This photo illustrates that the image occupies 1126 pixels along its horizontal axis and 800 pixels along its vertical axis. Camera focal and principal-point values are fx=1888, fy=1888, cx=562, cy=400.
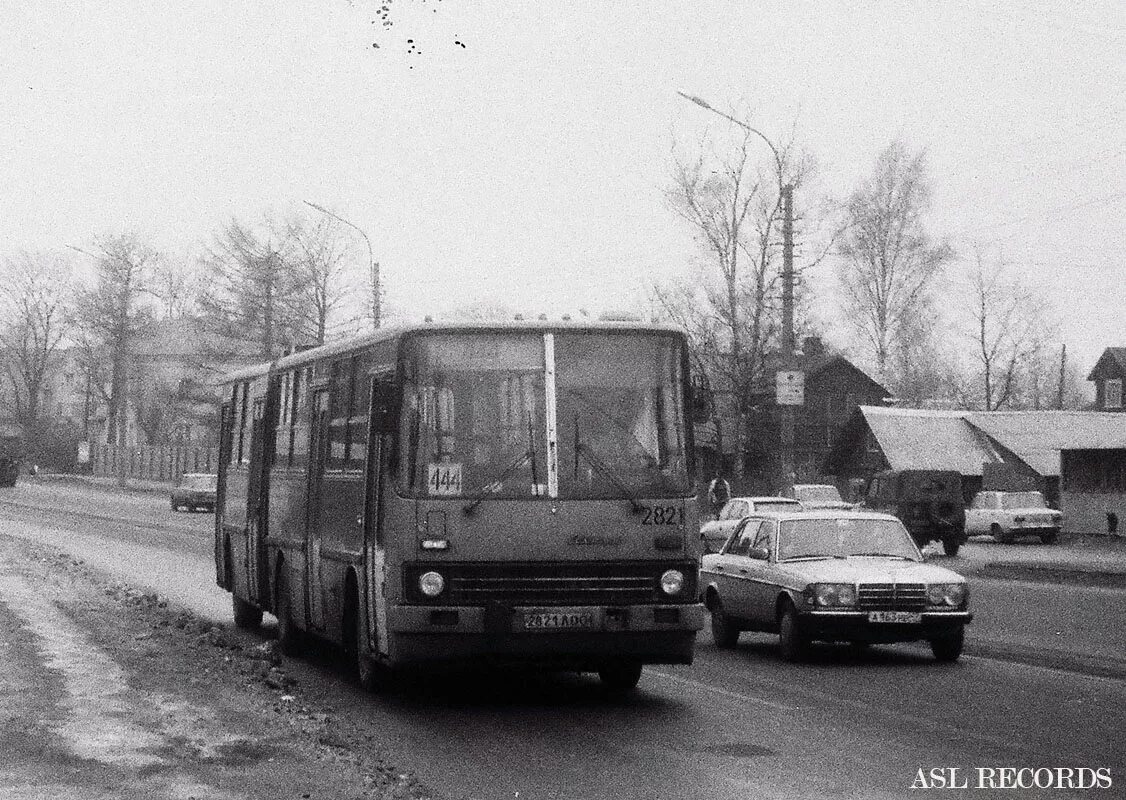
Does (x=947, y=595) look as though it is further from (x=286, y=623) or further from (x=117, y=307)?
(x=117, y=307)

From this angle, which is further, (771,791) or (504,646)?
(504,646)

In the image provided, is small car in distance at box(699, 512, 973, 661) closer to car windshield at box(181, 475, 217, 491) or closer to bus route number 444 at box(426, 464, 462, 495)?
bus route number 444 at box(426, 464, 462, 495)

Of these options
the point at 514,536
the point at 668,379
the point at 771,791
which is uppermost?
the point at 668,379

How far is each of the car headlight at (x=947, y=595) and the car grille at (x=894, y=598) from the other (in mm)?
66

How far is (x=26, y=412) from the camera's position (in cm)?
12544

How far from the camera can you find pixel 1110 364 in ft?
357

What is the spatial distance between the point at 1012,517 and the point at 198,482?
29816 mm

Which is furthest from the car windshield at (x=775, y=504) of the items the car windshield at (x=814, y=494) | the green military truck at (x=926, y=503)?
the car windshield at (x=814, y=494)

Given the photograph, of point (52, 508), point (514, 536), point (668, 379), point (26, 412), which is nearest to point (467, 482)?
point (514, 536)

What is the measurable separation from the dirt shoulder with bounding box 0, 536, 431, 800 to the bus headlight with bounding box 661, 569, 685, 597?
2368 millimetres

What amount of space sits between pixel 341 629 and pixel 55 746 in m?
4.78

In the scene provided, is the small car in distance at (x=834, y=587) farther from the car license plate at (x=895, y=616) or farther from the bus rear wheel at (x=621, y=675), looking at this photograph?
the bus rear wheel at (x=621, y=675)

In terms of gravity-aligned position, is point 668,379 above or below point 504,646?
above

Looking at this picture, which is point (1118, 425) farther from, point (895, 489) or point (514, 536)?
point (514, 536)
